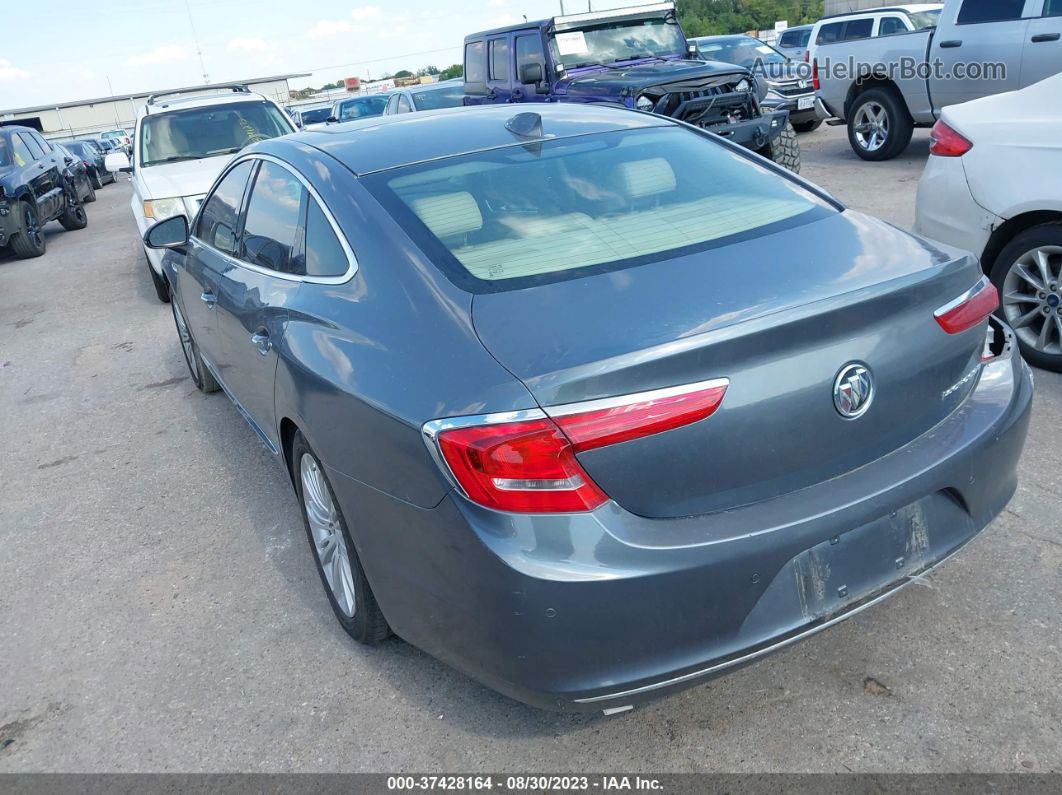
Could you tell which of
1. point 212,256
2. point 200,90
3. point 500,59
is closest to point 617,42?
point 500,59

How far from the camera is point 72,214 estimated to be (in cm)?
1648

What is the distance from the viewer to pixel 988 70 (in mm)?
10266

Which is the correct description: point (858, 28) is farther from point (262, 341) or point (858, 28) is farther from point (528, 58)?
point (262, 341)

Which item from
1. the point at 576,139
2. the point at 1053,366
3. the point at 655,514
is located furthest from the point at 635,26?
the point at 655,514

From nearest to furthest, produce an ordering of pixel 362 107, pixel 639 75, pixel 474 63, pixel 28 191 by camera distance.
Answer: pixel 639 75, pixel 474 63, pixel 28 191, pixel 362 107

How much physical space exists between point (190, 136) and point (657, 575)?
357 inches

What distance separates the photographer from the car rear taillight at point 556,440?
213cm

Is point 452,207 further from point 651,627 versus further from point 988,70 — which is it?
point 988,70

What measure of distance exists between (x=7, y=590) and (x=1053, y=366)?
492 cm

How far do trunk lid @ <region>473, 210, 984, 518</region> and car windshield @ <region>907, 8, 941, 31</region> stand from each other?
43.3 ft

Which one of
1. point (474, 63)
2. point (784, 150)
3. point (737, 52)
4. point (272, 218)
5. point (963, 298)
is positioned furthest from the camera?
point (737, 52)

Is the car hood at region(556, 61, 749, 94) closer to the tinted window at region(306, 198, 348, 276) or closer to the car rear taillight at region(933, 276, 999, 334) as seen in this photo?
the tinted window at region(306, 198, 348, 276)

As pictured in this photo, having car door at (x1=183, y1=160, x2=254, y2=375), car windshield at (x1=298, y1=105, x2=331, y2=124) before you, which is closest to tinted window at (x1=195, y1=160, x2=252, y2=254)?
car door at (x1=183, y1=160, x2=254, y2=375)

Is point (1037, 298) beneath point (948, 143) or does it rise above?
beneath
